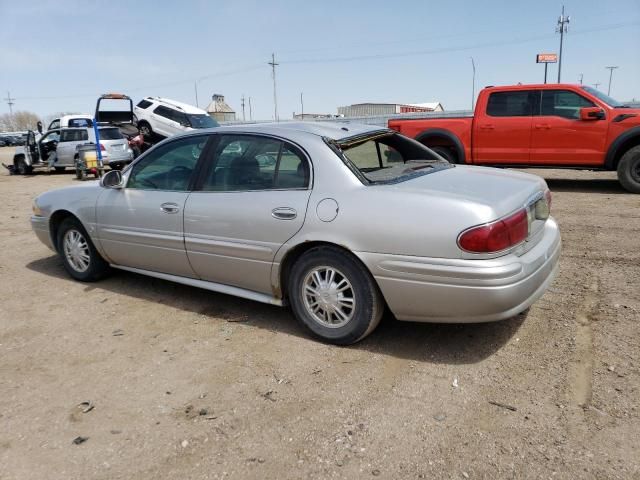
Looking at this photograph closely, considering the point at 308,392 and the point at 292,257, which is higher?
the point at 292,257

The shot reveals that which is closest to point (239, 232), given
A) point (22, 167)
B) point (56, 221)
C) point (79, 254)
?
point (79, 254)

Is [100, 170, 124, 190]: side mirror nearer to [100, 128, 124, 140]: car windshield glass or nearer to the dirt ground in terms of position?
the dirt ground

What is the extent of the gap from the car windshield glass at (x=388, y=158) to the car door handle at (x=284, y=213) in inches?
19.5

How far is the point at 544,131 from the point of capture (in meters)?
8.91

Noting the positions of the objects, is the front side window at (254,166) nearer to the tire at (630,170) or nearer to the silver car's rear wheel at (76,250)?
the silver car's rear wheel at (76,250)

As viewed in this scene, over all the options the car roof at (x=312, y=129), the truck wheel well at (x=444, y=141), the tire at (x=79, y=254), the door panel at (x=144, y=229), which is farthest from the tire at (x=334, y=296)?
the truck wheel well at (x=444, y=141)

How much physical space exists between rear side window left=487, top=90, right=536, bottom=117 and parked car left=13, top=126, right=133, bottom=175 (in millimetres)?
11635

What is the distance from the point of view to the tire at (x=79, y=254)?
189 inches

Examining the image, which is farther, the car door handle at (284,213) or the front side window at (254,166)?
the front side window at (254,166)

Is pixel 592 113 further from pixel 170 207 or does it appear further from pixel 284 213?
pixel 170 207

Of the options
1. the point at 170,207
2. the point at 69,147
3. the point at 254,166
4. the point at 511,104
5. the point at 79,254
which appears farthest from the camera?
the point at 69,147

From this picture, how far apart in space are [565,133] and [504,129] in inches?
40.8

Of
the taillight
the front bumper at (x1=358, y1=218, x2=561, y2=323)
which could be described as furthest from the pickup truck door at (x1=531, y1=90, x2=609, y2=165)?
the taillight

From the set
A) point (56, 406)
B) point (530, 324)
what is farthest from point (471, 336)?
point (56, 406)
